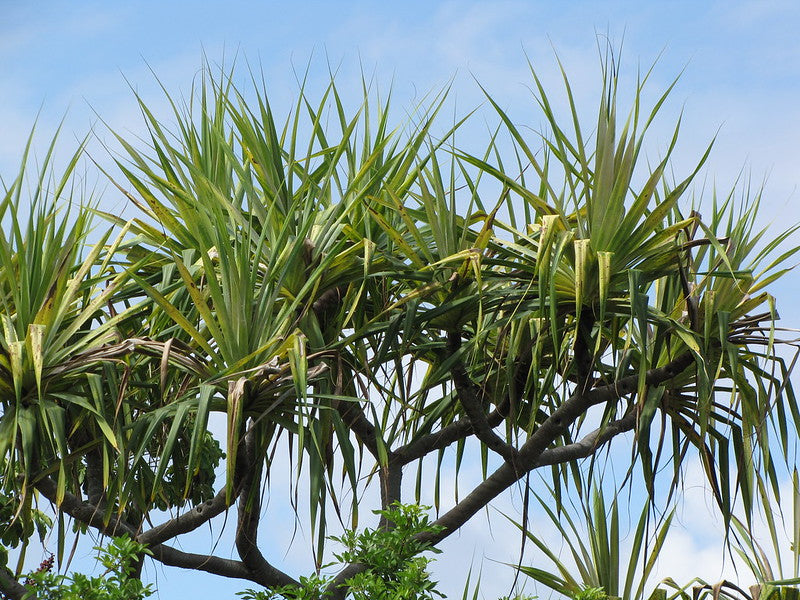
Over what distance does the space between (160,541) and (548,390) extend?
4.58 ft

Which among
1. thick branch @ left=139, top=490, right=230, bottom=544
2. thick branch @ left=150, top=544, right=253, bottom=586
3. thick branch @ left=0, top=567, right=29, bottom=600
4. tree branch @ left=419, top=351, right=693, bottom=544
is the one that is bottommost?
thick branch @ left=0, top=567, right=29, bottom=600

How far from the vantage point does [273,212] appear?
11.9 feet

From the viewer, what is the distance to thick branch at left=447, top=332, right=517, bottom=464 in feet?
11.5

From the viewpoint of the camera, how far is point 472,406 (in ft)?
11.6

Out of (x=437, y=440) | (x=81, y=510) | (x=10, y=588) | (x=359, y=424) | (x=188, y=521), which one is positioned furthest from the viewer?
(x=437, y=440)

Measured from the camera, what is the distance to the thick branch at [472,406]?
349 centimetres

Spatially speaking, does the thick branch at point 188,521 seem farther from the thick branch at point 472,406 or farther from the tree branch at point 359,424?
the thick branch at point 472,406

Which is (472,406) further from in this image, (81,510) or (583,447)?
(81,510)

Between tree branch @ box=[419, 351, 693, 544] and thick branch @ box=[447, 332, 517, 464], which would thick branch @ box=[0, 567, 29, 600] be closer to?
tree branch @ box=[419, 351, 693, 544]

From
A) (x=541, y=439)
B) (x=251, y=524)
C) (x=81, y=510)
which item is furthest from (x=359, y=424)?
(x=81, y=510)

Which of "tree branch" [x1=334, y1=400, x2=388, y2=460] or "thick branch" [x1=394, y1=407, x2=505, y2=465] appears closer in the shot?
"tree branch" [x1=334, y1=400, x2=388, y2=460]

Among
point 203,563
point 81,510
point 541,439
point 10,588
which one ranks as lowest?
point 10,588

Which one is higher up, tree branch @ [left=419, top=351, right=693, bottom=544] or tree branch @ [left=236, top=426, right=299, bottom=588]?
tree branch @ [left=419, top=351, right=693, bottom=544]

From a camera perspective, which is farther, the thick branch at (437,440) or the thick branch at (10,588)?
the thick branch at (437,440)
